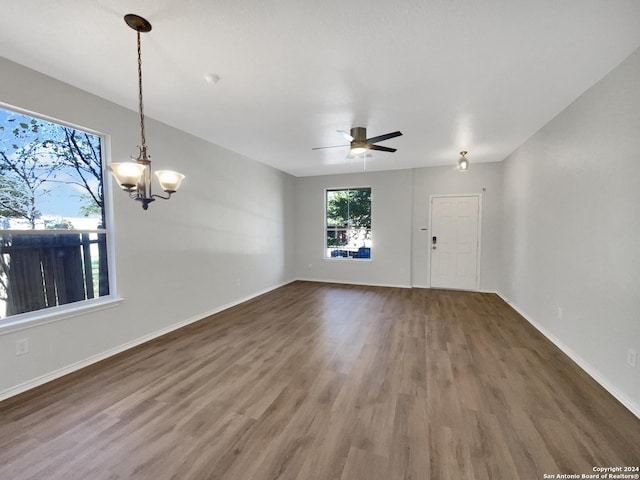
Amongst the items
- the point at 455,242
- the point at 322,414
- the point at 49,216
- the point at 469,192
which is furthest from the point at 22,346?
the point at 469,192

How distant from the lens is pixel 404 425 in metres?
1.85

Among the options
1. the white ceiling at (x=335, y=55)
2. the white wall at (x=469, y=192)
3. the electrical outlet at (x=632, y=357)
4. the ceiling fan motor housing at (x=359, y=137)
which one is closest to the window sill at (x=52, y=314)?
the white ceiling at (x=335, y=55)

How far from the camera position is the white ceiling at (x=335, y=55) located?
164 cm

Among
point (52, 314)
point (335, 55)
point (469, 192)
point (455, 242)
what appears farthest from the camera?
point (455, 242)

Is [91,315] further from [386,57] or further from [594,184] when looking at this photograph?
[594,184]

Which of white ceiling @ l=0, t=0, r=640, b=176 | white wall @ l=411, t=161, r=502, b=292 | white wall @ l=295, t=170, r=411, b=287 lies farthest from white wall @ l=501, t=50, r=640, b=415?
white wall @ l=295, t=170, r=411, b=287

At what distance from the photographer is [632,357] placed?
1.99 meters

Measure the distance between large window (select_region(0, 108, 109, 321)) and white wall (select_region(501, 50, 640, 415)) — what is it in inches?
187

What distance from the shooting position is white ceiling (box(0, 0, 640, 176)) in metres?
1.64

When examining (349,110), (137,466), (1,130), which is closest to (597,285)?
(349,110)

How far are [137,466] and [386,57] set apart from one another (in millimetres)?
3159

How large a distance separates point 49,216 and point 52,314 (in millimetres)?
899

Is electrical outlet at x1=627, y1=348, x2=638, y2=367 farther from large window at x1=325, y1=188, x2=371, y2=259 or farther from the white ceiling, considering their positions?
large window at x1=325, y1=188, x2=371, y2=259

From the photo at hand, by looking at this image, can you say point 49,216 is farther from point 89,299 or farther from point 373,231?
point 373,231
